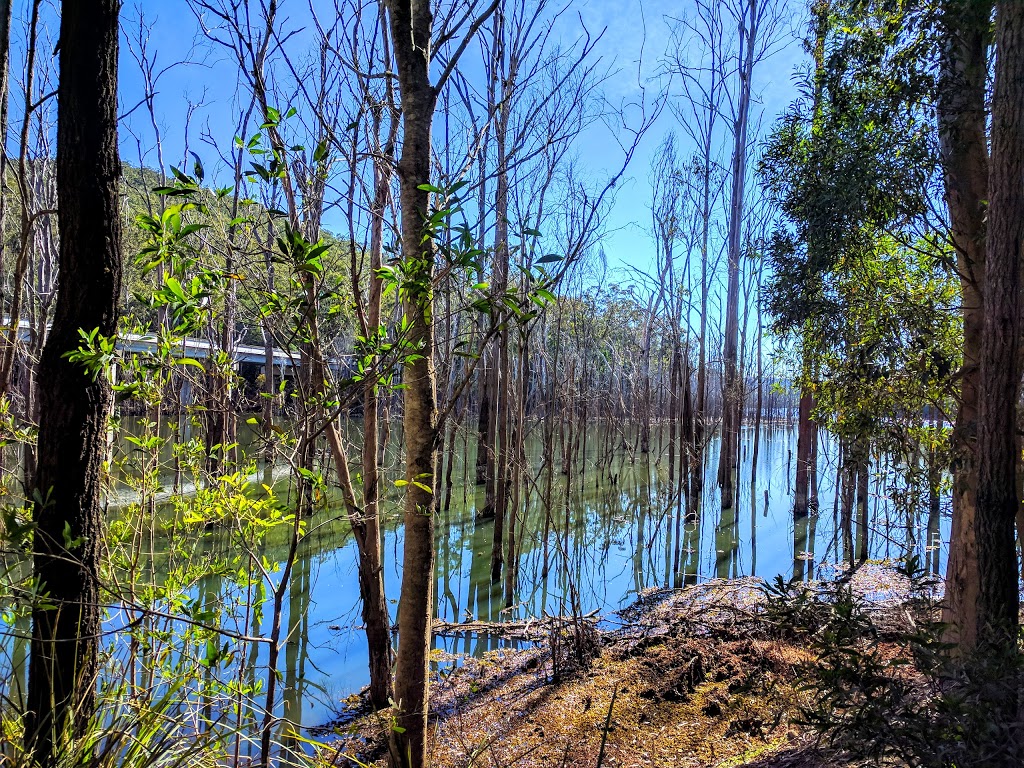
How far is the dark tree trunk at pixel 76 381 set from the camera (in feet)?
6.28

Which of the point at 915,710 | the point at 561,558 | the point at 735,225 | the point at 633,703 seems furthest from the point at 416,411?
the point at 735,225

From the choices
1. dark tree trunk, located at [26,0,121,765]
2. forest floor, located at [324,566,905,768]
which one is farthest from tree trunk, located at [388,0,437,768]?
dark tree trunk, located at [26,0,121,765]

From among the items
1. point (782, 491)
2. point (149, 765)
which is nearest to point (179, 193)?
point (149, 765)

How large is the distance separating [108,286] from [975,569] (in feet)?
13.3

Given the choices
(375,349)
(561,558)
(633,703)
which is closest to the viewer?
(375,349)

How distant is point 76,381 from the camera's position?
1.94m

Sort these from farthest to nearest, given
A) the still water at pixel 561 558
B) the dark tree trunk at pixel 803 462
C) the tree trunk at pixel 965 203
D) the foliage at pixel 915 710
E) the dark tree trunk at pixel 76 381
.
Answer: the dark tree trunk at pixel 803 462
the still water at pixel 561 558
the tree trunk at pixel 965 203
the dark tree trunk at pixel 76 381
the foliage at pixel 915 710

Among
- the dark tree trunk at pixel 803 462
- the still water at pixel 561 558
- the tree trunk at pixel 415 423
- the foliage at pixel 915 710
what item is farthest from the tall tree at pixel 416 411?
the dark tree trunk at pixel 803 462

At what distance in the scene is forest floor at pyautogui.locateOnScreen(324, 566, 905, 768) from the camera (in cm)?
327

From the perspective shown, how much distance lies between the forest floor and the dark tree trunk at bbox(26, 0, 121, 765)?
1.25m

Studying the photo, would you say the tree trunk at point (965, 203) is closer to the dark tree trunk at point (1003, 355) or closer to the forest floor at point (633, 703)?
the dark tree trunk at point (1003, 355)

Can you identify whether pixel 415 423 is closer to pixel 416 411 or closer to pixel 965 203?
pixel 416 411

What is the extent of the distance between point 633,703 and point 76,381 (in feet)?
11.8

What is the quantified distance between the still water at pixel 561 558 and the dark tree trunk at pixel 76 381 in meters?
1.46
